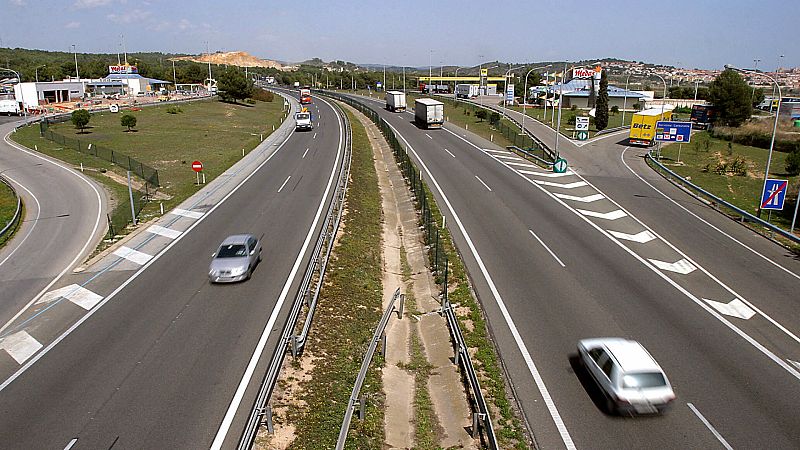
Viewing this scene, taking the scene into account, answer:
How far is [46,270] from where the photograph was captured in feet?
87.2

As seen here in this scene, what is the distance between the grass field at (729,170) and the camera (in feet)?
136

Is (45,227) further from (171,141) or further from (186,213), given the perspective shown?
(171,141)

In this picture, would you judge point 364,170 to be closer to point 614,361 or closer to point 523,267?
point 523,267

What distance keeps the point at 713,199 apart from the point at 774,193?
23.1ft

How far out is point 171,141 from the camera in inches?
2569

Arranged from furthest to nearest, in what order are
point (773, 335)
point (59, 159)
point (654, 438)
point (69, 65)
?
point (69, 65), point (59, 159), point (773, 335), point (654, 438)

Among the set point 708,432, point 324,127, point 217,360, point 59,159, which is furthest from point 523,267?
→ point 324,127

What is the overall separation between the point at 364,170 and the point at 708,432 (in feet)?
127

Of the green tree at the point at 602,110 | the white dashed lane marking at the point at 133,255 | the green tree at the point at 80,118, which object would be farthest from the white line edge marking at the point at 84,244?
the green tree at the point at 602,110

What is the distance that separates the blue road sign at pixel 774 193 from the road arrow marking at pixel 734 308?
12449 mm

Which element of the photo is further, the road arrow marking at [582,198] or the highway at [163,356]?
the road arrow marking at [582,198]

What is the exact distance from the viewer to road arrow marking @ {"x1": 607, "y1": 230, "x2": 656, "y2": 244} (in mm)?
30344

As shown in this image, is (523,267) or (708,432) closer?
(708,432)

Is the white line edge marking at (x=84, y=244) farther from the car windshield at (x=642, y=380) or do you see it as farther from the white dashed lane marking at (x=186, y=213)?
the car windshield at (x=642, y=380)
